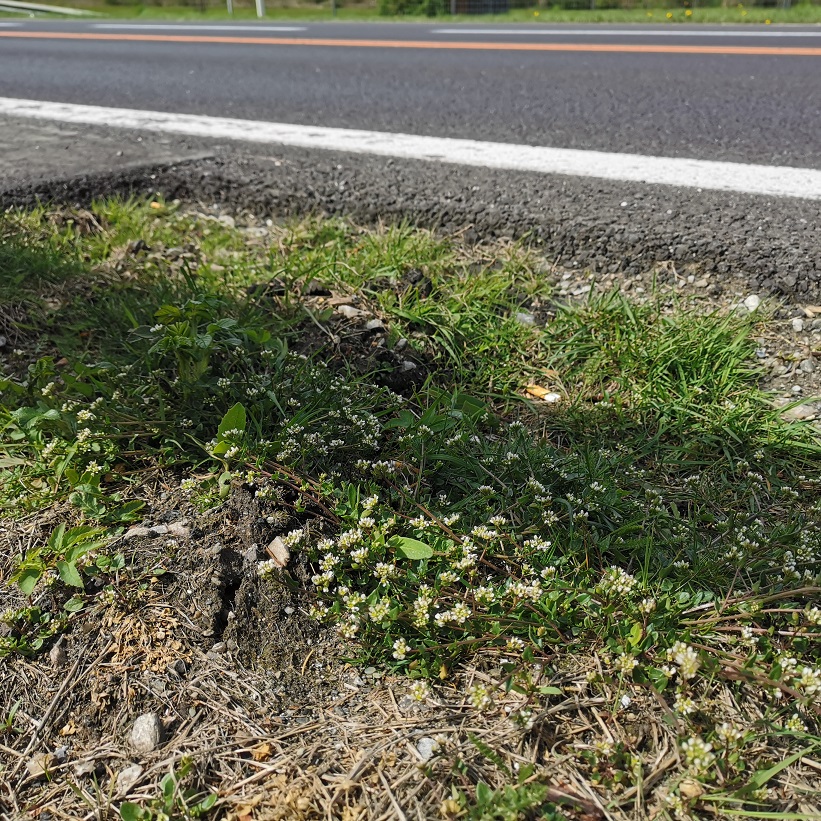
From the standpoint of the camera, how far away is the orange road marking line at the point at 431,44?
698 cm

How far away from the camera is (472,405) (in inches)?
80.8

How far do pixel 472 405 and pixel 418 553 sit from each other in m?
0.60

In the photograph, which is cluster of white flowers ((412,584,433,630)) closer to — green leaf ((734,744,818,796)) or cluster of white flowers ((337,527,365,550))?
cluster of white flowers ((337,527,365,550))

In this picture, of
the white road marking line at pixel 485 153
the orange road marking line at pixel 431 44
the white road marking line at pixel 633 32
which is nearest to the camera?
the white road marking line at pixel 485 153

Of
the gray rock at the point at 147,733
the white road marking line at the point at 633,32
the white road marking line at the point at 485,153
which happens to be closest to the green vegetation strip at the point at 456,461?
Answer: the gray rock at the point at 147,733

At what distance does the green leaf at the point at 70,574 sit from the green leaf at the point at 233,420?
0.46 m

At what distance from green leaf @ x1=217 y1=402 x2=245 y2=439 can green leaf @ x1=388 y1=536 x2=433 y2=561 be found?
486 millimetres

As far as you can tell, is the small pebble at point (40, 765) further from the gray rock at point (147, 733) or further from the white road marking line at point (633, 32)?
the white road marking line at point (633, 32)

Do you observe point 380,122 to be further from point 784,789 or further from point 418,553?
point 784,789

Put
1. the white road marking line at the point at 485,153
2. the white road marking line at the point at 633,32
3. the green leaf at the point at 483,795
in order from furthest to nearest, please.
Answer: the white road marking line at the point at 633,32 < the white road marking line at the point at 485,153 < the green leaf at the point at 483,795

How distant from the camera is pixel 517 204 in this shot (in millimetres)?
2791

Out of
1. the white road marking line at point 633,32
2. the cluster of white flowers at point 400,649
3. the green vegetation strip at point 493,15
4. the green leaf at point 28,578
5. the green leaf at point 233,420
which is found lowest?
the cluster of white flowers at point 400,649

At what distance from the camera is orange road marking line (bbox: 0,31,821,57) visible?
698cm

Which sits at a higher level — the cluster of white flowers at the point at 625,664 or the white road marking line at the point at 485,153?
the white road marking line at the point at 485,153
